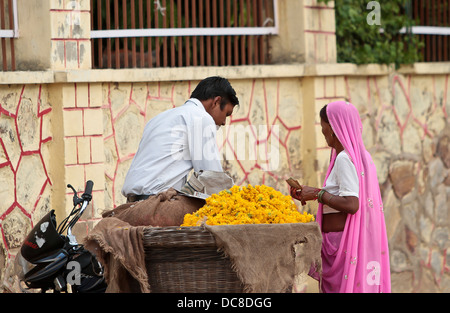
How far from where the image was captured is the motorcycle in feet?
13.0

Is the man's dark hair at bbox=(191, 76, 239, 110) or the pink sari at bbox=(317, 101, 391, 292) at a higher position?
the man's dark hair at bbox=(191, 76, 239, 110)

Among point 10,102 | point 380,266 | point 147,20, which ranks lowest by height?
point 380,266

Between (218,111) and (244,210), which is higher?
(218,111)

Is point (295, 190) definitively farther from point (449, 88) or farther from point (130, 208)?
point (449, 88)

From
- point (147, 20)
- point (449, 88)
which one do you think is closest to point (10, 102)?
point (147, 20)

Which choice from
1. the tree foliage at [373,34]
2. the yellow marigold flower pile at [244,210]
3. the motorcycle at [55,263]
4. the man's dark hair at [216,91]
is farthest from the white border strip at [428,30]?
the motorcycle at [55,263]

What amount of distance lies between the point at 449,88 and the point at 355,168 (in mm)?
4509

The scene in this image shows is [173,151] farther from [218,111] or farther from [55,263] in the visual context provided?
[55,263]

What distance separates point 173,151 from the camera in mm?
4844

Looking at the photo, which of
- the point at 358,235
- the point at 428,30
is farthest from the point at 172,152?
the point at 428,30

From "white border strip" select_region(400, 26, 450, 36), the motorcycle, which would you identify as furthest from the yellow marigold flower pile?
"white border strip" select_region(400, 26, 450, 36)

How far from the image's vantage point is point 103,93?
678 centimetres

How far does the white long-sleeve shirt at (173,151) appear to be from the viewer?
481 centimetres

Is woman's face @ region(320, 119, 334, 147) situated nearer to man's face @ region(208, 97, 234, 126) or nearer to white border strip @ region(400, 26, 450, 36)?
man's face @ region(208, 97, 234, 126)
